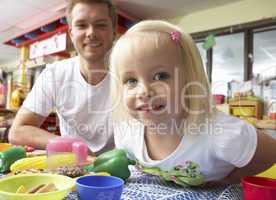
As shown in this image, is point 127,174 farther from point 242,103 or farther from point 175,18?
point 175,18

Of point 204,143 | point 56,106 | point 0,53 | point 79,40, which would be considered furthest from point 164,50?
point 0,53

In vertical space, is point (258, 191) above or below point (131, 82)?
below

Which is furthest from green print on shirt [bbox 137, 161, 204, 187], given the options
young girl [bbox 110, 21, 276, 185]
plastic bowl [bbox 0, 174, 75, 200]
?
plastic bowl [bbox 0, 174, 75, 200]

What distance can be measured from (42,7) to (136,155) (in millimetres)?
2880

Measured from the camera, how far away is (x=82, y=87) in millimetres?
1170

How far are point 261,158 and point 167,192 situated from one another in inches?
8.6

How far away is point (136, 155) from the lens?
71 centimetres

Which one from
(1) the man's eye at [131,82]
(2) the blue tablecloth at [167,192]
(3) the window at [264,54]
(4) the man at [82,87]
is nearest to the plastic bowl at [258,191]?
(2) the blue tablecloth at [167,192]

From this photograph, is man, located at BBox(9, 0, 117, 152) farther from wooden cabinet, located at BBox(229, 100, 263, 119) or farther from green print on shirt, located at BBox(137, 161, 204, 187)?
→ wooden cabinet, located at BBox(229, 100, 263, 119)

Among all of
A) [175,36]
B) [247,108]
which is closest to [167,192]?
[175,36]

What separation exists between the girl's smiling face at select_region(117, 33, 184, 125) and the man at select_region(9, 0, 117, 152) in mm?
496

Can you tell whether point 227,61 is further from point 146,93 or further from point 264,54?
point 146,93

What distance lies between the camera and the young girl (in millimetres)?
580

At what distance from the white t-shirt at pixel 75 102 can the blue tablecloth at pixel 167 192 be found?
22.2 inches
